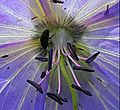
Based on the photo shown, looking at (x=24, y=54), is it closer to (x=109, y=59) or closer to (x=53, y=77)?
(x=53, y=77)

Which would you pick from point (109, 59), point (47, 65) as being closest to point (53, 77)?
point (47, 65)

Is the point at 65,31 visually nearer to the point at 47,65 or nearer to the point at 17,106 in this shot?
the point at 47,65

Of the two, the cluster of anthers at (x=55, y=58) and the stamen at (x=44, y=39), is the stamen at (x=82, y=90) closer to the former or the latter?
the cluster of anthers at (x=55, y=58)

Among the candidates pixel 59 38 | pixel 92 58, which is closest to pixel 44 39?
pixel 59 38

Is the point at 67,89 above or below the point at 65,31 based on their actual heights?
below

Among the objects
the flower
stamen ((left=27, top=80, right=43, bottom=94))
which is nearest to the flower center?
the flower

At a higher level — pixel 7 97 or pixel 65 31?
pixel 65 31
